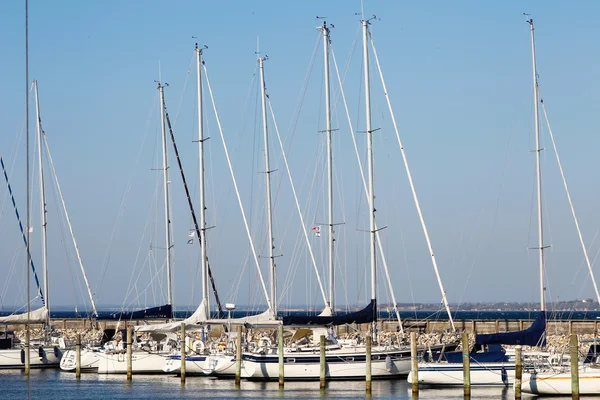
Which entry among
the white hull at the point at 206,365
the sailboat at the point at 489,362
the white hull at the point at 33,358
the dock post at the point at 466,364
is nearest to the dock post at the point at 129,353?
the white hull at the point at 206,365

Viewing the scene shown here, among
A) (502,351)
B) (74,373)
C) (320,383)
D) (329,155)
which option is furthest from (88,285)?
(502,351)

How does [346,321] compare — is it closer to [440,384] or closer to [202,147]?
[440,384]

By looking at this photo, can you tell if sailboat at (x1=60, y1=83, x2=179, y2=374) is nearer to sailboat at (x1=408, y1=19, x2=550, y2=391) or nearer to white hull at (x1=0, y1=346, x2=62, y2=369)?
white hull at (x1=0, y1=346, x2=62, y2=369)

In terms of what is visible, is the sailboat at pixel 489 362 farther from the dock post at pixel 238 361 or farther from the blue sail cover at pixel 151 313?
the blue sail cover at pixel 151 313

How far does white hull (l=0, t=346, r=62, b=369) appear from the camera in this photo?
60594 millimetres

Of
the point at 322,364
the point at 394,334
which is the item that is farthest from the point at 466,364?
the point at 394,334

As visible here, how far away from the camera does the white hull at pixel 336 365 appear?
47.5 m

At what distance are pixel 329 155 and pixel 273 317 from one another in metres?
8.71

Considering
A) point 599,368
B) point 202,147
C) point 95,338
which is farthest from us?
point 95,338

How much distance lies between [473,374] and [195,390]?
12.4m

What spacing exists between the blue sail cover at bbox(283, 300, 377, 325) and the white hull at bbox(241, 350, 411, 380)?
156 cm

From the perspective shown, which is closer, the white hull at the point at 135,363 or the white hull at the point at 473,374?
the white hull at the point at 473,374

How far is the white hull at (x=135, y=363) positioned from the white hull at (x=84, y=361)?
0.58 m

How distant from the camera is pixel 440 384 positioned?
44.5 m
